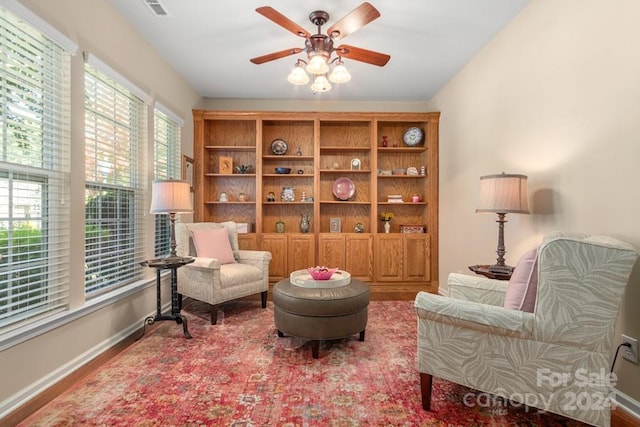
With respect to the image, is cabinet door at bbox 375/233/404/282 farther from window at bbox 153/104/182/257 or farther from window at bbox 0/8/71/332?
window at bbox 0/8/71/332

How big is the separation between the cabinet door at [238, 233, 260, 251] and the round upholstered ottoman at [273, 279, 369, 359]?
187 centimetres

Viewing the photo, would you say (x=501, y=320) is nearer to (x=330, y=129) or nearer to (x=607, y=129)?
(x=607, y=129)

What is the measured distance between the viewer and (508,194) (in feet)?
7.65

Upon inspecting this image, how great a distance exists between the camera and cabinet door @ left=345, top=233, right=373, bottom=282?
4340mm

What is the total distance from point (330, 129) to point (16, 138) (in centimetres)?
358

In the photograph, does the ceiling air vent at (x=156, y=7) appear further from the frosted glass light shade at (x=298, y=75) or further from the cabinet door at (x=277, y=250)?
the cabinet door at (x=277, y=250)

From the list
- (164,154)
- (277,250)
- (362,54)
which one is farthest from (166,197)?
(362,54)

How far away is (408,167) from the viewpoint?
4.70 metres

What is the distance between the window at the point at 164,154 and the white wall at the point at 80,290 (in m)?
0.30

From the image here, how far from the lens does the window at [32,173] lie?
1715 mm

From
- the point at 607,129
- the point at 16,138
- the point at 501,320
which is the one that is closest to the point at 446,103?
the point at 607,129

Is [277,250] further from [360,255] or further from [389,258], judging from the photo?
[389,258]

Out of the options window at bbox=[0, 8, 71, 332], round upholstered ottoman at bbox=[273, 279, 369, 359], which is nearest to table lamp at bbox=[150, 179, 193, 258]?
window at bbox=[0, 8, 71, 332]

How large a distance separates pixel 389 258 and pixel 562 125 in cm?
259
